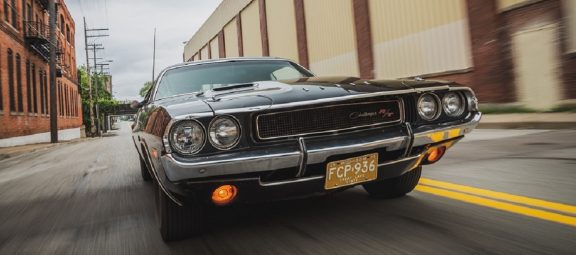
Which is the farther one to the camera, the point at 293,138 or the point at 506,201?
the point at 506,201

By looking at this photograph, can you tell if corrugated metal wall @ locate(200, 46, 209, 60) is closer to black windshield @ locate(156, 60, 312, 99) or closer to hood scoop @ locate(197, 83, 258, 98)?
black windshield @ locate(156, 60, 312, 99)

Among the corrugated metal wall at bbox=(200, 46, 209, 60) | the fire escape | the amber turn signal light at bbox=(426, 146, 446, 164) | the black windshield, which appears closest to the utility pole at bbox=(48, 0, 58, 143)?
the fire escape

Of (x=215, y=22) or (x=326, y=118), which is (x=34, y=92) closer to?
(x=215, y=22)

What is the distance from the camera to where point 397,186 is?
3.09 meters

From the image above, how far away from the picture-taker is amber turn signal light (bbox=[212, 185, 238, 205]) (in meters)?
2.16

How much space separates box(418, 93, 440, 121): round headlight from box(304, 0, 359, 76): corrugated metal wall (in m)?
13.8

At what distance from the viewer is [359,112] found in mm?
2439

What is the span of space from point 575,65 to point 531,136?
136 inches

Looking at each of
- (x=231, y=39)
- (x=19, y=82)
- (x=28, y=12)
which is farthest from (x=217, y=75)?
(x=231, y=39)

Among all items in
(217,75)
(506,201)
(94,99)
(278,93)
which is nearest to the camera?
(278,93)

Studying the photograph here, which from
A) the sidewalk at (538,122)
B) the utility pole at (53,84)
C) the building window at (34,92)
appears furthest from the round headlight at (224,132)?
the building window at (34,92)

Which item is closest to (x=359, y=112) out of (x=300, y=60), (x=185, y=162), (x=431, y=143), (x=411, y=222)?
(x=431, y=143)

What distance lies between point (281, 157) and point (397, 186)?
52.0 inches

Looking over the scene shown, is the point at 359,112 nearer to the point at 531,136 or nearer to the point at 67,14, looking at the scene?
the point at 531,136
